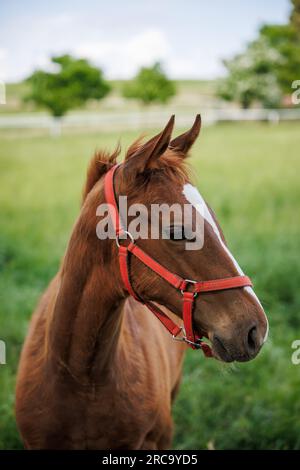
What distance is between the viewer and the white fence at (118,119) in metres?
19.4

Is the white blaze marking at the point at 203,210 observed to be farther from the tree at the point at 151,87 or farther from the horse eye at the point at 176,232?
the tree at the point at 151,87

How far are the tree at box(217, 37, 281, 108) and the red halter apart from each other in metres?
34.0

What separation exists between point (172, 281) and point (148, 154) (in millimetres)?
503

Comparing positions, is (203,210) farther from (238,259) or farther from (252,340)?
(238,259)

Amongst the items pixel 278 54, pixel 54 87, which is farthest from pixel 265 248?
pixel 278 54

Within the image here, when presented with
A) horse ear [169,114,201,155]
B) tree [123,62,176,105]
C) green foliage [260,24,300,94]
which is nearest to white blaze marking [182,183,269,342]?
horse ear [169,114,201,155]

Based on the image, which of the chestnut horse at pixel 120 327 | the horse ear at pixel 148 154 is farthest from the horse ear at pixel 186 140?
the horse ear at pixel 148 154

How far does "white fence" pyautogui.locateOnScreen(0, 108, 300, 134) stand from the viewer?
19406 mm

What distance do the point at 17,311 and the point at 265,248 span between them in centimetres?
370

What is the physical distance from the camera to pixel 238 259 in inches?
249

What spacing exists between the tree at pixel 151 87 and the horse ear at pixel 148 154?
82.3ft

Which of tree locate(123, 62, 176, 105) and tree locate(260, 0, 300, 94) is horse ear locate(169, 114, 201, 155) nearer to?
tree locate(123, 62, 176, 105)

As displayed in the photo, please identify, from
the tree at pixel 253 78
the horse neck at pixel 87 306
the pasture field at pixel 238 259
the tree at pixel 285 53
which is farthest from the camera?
the tree at pixel 253 78

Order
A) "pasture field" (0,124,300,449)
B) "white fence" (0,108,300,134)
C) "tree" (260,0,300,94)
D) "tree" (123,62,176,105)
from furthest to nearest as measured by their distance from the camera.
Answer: "tree" (260,0,300,94) < "tree" (123,62,176,105) < "white fence" (0,108,300,134) < "pasture field" (0,124,300,449)
